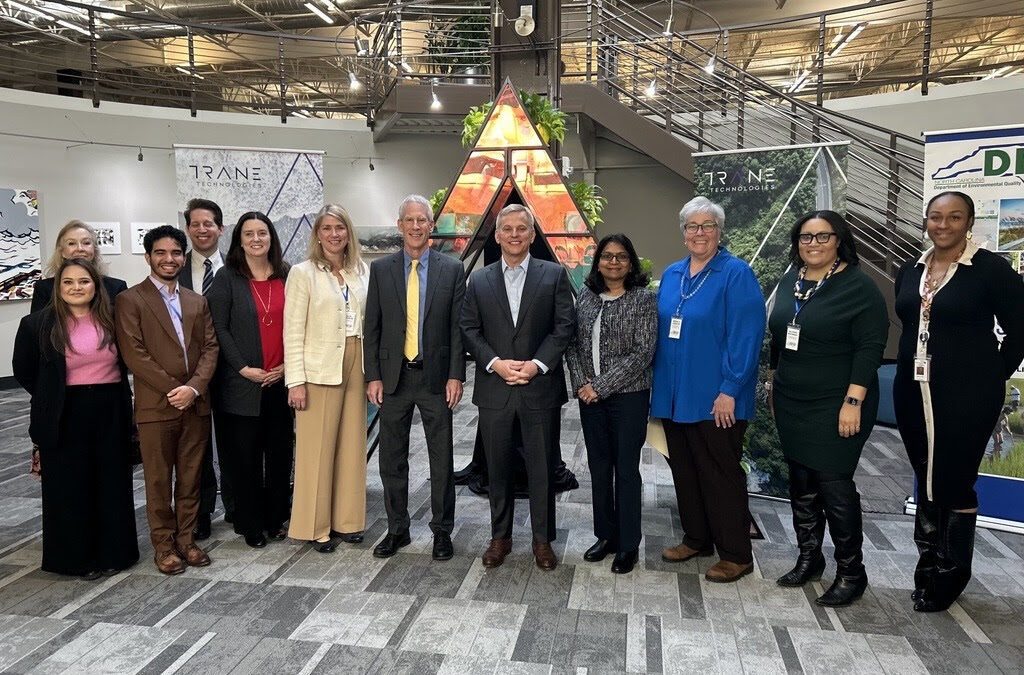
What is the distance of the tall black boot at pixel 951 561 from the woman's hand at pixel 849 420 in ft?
1.84

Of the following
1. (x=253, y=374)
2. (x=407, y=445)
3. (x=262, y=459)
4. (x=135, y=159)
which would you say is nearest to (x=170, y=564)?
(x=262, y=459)

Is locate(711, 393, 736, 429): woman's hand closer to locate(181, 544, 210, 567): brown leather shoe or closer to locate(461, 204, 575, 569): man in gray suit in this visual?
locate(461, 204, 575, 569): man in gray suit

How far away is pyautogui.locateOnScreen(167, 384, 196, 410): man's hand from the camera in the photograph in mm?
3004

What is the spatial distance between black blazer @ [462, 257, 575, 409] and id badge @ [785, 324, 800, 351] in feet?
3.07

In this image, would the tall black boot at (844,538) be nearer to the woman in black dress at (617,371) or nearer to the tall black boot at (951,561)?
the tall black boot at (951,561)

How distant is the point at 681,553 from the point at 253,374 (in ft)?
7.48

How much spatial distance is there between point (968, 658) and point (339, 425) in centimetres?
284

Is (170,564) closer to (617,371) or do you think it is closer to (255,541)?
(255,541)

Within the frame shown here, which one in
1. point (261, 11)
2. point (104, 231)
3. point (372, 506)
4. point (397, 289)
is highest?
point (261, 11)

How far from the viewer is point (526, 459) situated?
317 cm

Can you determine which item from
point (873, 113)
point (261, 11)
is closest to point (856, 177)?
point (873, 113)

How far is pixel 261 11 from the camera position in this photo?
36.6 feet

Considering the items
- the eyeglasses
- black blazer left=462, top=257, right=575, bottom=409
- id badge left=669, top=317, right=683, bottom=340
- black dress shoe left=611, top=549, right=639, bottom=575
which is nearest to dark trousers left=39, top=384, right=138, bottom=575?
black blazer left=462, top=257, right=575, bottom=409

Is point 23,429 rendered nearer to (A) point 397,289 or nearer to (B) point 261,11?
(A) point 397,289
